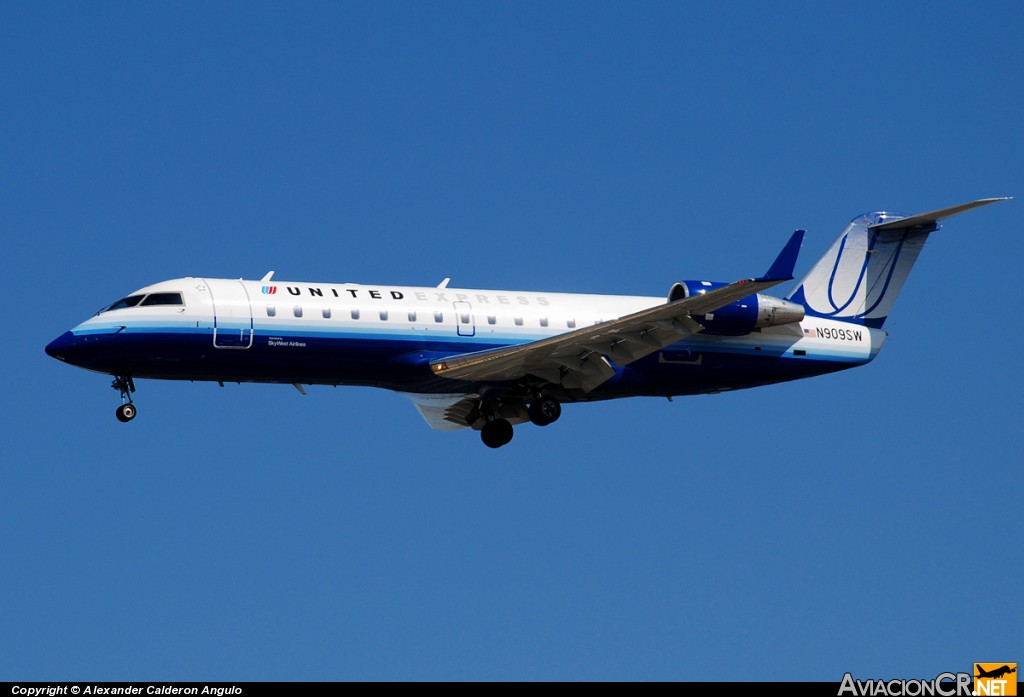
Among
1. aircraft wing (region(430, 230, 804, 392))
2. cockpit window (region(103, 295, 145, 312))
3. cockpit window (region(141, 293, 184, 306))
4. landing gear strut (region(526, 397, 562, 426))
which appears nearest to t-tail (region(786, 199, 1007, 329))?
aircraft wing (region(430, 230, 804, 392))

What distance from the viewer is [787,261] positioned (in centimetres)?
3153

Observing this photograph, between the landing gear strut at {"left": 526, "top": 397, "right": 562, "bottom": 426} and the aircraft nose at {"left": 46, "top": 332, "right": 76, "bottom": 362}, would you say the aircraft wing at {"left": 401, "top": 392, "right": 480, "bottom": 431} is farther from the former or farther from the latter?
the aircraft nose at {"left": 46, "top": 332, "right": 76, "bottom": 362}

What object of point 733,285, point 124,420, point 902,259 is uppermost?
point 902,259

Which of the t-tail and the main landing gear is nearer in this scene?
the main landing gear

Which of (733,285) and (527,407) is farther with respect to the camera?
(527,407)

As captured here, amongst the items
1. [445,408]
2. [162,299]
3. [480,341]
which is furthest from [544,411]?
[162,299]

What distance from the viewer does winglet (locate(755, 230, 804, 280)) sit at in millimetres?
31250

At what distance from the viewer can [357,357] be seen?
3306 centimetres

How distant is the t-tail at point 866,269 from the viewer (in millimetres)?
37625

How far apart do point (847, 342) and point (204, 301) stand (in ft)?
45.3

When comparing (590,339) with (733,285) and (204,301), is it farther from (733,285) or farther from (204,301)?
(204,301)

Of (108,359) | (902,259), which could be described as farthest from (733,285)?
(108,359)

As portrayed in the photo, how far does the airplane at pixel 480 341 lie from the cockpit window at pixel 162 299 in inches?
1.1

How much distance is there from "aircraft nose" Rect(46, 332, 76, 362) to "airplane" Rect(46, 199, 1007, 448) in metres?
0.03
